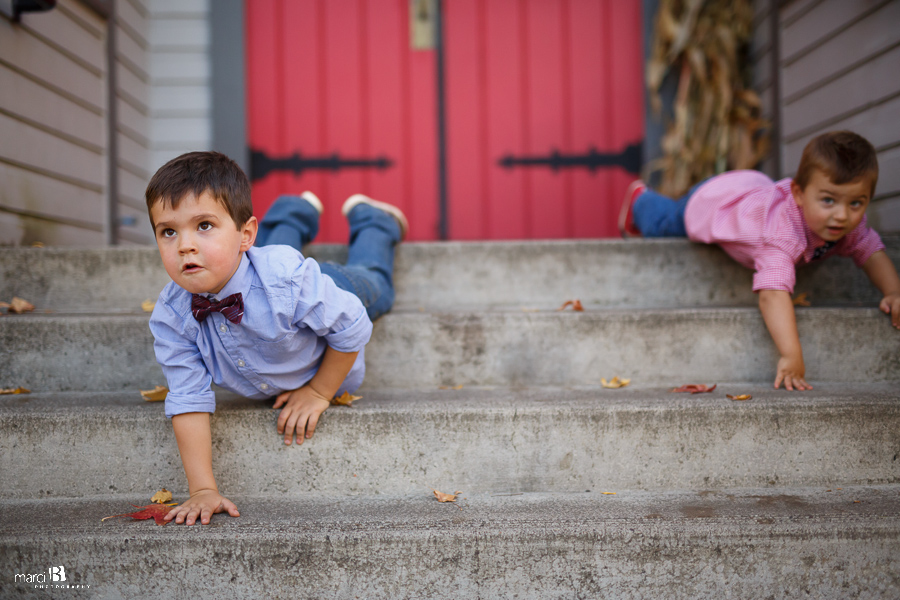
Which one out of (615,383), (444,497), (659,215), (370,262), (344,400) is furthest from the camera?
(659,215)

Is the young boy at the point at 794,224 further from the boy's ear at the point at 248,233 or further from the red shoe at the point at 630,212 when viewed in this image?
the boy's ear at the point at 248,233

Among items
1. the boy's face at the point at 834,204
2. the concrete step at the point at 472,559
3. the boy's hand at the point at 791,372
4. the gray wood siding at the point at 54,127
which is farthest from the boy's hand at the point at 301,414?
the gray wood siding at the point at 54,127

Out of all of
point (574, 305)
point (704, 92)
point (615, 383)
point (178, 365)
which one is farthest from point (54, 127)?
point (704, 92)

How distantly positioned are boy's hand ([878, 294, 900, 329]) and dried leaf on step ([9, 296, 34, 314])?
2.86 metres

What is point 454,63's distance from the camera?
359 centimetres

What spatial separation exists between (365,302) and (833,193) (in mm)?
1482

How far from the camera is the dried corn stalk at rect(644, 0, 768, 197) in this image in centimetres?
338

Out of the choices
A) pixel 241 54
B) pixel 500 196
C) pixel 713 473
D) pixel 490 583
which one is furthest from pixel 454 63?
pixel 490 583

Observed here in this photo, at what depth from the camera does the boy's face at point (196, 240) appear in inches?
48.0

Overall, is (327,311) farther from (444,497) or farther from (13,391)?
(13,391)

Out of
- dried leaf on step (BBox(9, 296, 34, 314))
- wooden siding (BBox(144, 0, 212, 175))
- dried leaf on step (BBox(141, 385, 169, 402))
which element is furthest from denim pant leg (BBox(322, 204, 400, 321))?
wooden siding (BBox(144, 0, 212, 175))

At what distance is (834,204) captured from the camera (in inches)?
70.9

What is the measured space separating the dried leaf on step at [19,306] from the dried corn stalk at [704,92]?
3.20m

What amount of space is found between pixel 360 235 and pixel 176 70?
2.24 meters
